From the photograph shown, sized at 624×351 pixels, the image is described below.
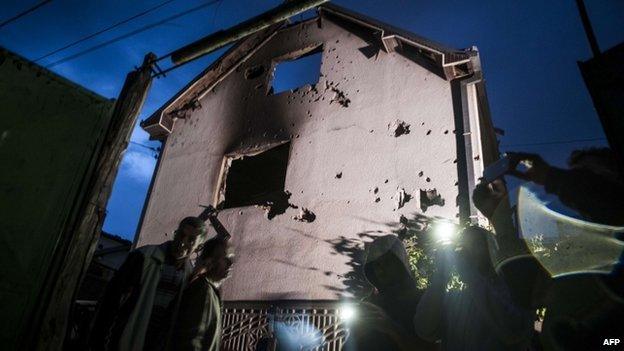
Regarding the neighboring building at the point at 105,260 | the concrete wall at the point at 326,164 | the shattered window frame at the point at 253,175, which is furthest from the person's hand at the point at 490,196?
the neighboring building at the point at 105,260

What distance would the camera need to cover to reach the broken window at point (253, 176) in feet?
29.7

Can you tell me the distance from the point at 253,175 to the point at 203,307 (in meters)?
7.22

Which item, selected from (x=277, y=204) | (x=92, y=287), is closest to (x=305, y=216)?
(x=277, y=204)

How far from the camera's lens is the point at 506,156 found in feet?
7.74

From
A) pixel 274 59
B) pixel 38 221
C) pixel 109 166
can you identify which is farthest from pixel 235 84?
pixel 38 221

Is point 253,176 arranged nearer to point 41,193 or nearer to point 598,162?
point 41,193

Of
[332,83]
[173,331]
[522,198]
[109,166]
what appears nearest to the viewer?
[173,331]

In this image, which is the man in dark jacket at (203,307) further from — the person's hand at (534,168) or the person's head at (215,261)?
the person's hand at (534,168)

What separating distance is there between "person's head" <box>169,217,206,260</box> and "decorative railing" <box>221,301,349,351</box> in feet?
12.1

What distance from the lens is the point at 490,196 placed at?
2.36 m

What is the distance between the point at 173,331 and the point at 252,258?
201 inches

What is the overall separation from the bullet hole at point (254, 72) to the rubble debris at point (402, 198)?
241 inches

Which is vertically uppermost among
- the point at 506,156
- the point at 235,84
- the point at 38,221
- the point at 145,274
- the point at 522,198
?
the point at 235,84

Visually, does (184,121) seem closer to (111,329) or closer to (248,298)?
(248,298)
